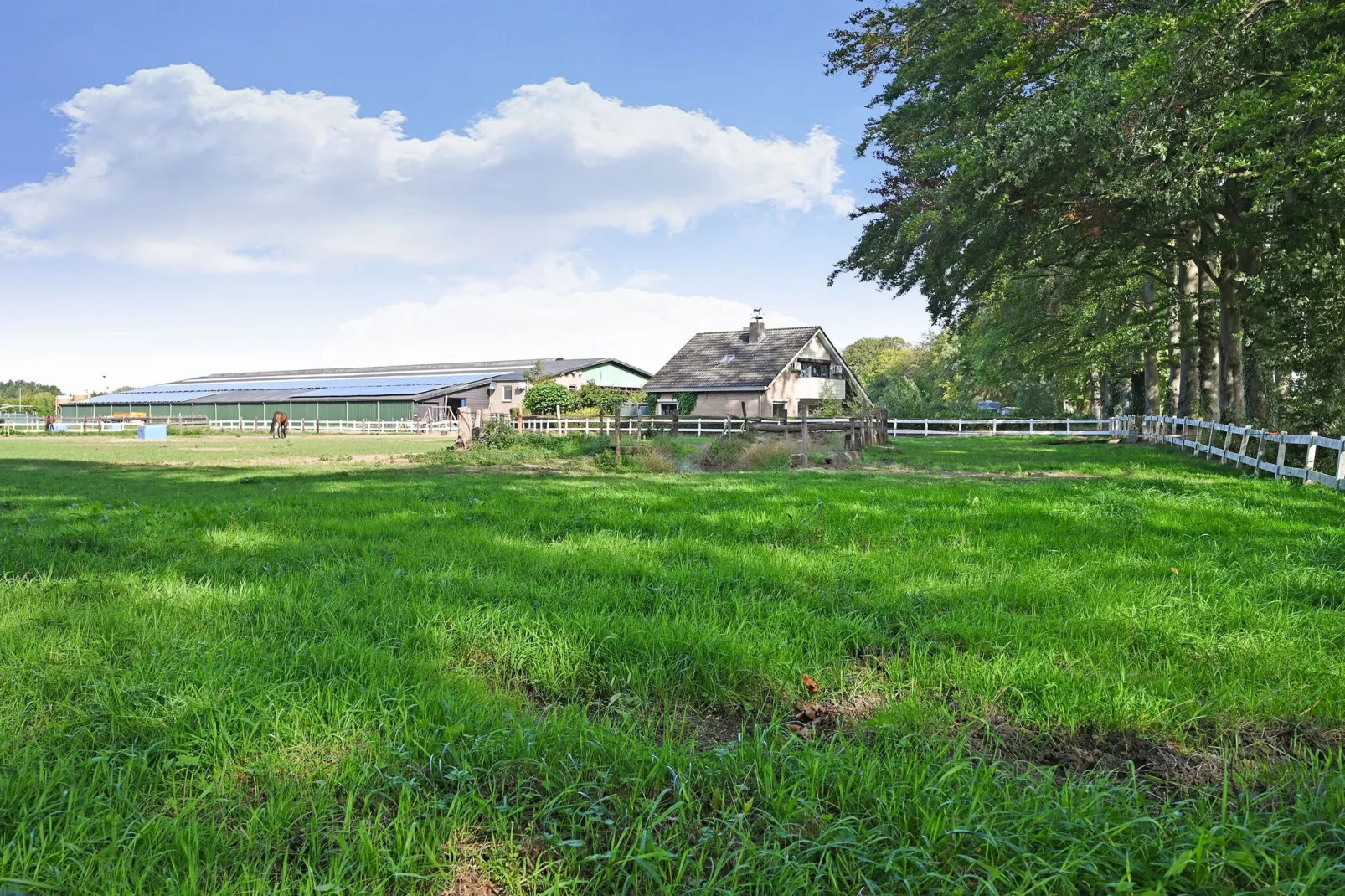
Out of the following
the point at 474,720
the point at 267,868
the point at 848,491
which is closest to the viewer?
the point at 267,868

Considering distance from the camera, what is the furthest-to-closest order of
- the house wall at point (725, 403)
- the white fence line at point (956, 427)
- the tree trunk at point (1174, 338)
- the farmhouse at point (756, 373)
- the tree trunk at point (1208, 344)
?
the farmhouse at point (756, 373) < the house wall at point (725, 403) < the white fence line at point (956, 427) < the tree trunk at point (1174, 338) < the tree trunk at point (1208, 344)

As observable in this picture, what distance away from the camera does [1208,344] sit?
23.2 metres

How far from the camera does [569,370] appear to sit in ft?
201

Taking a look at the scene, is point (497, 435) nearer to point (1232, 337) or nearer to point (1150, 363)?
point (1232, 337)

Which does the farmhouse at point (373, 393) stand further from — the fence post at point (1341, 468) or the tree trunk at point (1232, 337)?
the fence post at point (1341, 468)

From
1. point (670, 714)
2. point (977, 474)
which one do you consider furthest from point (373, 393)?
point (670, 714)

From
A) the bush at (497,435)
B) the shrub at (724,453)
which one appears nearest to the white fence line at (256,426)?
the bush at (497,435)

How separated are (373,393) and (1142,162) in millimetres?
57620

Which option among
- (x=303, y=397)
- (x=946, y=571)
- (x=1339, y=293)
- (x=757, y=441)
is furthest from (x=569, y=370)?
(x=946, y=571)

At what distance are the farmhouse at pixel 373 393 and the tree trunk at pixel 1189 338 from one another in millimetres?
40452

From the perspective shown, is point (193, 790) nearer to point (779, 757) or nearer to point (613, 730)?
point (613, 730)

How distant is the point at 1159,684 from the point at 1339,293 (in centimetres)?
1644

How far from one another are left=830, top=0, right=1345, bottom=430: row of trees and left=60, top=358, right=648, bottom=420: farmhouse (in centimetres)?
3902

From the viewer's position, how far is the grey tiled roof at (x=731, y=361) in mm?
47969
